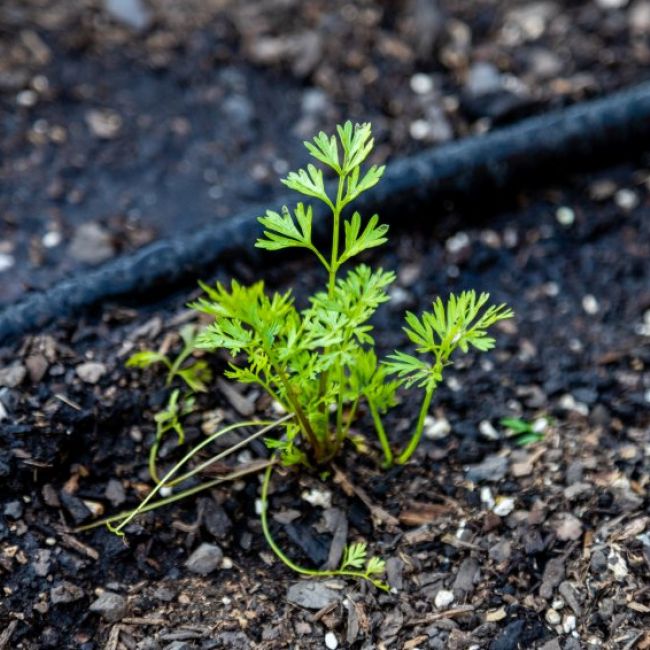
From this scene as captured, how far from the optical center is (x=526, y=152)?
295 cm

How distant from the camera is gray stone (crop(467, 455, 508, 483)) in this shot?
225cm

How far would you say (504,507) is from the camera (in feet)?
7.16

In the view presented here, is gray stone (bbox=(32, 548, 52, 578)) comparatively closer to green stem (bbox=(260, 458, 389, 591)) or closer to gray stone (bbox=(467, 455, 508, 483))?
green stem (bbox=(260, 458, 389, 591))

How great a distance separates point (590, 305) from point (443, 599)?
116 cm

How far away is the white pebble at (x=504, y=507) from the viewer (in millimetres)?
2176

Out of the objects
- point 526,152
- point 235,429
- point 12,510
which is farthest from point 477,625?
point 526,152

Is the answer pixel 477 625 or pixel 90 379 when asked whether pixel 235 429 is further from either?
pixel 477 625

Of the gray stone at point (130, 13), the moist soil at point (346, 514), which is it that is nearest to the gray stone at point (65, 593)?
the moist soil at point (346, 514)

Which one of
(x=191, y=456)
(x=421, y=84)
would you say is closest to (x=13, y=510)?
(x=191, y=456)

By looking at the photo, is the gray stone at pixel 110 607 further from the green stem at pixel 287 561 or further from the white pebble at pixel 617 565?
the white pebble at pixel 617 565

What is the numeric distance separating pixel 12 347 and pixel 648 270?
76.7 inches

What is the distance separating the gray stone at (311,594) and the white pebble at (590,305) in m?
1.27

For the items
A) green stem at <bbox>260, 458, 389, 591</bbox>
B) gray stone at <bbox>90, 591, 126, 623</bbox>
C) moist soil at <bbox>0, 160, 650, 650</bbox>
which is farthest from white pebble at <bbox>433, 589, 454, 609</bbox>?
gray stone at <bbox>90, 591, 126, 623</bbox>

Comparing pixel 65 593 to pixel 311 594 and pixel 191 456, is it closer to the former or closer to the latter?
pixel 191 456
